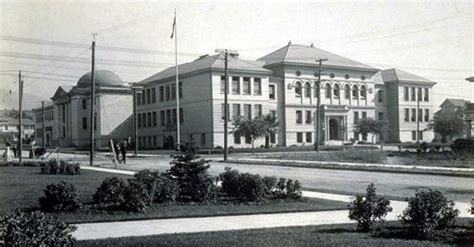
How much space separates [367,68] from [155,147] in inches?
1211

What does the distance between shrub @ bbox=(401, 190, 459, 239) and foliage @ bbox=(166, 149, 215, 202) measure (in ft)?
20.1

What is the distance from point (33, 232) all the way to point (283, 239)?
12.5ft

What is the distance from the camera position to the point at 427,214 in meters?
8.77

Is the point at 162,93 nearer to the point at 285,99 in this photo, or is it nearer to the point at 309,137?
the point at 285,99

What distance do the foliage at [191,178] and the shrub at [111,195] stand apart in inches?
79.3

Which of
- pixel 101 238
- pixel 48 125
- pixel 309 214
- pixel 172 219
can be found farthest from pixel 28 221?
pixel 48 125

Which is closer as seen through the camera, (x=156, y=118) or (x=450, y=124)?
(x=450, y=124)

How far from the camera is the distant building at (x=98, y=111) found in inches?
3095

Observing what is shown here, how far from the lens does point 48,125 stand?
9906 centimetres

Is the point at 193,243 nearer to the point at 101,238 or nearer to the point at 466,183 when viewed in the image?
the point at 101,238

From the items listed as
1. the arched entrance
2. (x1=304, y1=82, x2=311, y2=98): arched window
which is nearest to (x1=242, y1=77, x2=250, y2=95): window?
(x1=304, y1=82, x2=311, y2=98): arched window

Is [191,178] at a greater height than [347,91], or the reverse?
[347,91]

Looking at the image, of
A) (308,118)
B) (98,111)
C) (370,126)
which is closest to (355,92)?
(370,126)

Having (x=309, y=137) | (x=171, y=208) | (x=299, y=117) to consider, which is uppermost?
(x=299, y=117)
